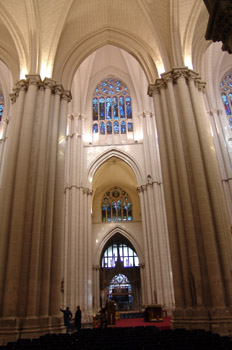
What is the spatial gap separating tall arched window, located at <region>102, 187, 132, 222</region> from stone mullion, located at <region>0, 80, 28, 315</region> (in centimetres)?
1725

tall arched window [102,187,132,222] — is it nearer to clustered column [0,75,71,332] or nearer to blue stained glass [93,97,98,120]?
blue stained glass [93,97,98,120]

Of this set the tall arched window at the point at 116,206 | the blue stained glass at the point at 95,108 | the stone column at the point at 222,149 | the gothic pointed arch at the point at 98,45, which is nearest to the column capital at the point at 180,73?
the gothic pointed arch at the point at 98,45

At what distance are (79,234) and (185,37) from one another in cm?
1322

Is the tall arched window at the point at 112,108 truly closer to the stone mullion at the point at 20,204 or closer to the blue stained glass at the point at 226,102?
the blue stained glass at the point at 226,102

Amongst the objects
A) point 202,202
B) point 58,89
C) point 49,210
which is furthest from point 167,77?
point 49,210

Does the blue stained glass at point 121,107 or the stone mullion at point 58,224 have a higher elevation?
the blue stained glass at point 121,107

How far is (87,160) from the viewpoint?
2230 centimetres

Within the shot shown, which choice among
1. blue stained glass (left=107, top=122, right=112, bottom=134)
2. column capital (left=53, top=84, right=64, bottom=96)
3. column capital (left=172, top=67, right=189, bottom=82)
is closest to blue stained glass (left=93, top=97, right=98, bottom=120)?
blue stained glass (left=107, top=122, right=112, bottom=134)

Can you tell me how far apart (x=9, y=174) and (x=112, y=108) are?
1619cm

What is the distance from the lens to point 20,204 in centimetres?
924

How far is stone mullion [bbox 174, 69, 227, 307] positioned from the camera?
8211mm

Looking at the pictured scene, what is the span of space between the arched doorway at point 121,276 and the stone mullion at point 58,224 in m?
17.2

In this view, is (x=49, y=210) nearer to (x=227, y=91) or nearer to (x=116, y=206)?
(x=227, y=91)

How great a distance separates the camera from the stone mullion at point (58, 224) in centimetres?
910
